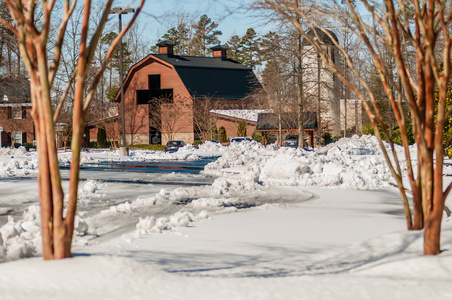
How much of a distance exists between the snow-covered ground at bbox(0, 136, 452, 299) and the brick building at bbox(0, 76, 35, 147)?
42673mm

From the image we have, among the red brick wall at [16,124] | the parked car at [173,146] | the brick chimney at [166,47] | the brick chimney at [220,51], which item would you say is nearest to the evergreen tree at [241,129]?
the parked car at [173,146]

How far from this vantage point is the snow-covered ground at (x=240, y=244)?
4.61 m

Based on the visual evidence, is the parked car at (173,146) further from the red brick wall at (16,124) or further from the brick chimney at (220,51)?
the brick chimney at (220,51)

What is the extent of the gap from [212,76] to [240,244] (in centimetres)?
5678

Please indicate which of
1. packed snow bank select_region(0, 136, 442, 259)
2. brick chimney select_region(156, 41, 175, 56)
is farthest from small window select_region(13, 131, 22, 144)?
packed snow bank select_region(0, 136, 442, 259)

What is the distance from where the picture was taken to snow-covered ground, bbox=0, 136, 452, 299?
461 cm

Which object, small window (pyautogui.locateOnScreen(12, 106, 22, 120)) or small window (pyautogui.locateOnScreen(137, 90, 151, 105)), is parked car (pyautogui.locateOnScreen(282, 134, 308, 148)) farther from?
small window (pyautogui.locateOnScreen(12, 106, 22, 120))

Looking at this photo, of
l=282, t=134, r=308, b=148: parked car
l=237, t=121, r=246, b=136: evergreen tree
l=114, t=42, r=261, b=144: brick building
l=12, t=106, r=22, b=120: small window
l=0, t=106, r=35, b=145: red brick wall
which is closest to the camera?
l=282, t=134, r=308, b=148: parked car

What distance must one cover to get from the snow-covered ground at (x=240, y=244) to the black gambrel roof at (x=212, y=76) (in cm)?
4418

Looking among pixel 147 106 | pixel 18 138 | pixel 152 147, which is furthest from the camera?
pixel 147 106

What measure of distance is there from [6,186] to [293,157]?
29.7 feet

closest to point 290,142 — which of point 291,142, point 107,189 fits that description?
point 291,142

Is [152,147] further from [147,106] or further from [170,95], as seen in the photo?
[170,95]

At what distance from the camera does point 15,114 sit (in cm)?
5900
